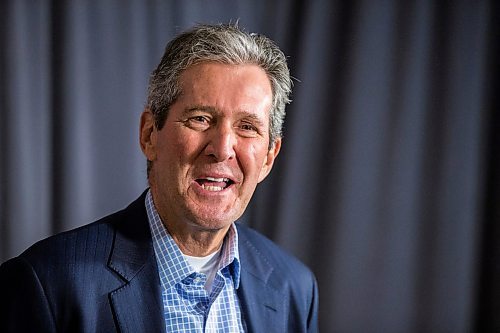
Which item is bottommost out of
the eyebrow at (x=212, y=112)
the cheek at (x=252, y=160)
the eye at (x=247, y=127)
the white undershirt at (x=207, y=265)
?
the white undershirt at (x=207, y=265)

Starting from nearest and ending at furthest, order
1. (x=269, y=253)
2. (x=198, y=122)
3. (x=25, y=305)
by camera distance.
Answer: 1. (x=25, y=305)
2. (x=198, y=122)
3. (x=269, y=253)

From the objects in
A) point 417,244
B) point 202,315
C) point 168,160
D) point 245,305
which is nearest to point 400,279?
point 417,244

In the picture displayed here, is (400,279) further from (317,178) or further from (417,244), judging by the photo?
(317,178)

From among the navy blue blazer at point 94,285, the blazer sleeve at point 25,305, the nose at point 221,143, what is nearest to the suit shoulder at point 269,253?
the navy blue blazer at point 94,285

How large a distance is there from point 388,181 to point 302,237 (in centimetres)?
33

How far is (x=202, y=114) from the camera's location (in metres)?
1.27

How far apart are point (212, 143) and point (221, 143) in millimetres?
22

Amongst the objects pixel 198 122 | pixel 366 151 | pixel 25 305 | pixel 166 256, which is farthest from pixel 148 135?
pixel 366 151

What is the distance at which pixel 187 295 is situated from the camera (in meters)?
1.33

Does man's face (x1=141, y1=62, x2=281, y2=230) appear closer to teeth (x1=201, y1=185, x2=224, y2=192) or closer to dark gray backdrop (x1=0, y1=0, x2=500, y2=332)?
teeth (x1=201, y1=185, x2=224, y2=192)

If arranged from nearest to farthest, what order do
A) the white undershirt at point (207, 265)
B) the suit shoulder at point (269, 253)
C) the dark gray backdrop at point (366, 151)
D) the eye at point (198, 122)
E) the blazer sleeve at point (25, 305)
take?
the blazer sleeve at point (25, 305), the eye at point (198, 122), the white undershirt at point (207, 265), the suit shoulder at point (269, 253), the dark gray backdrop at point (366, 151)

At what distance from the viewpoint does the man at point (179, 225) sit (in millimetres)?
1207

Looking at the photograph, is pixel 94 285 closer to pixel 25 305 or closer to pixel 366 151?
pixel 25 305

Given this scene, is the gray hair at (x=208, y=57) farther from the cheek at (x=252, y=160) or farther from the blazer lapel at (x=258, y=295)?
the blazer lapel at (x=258, y=295)
